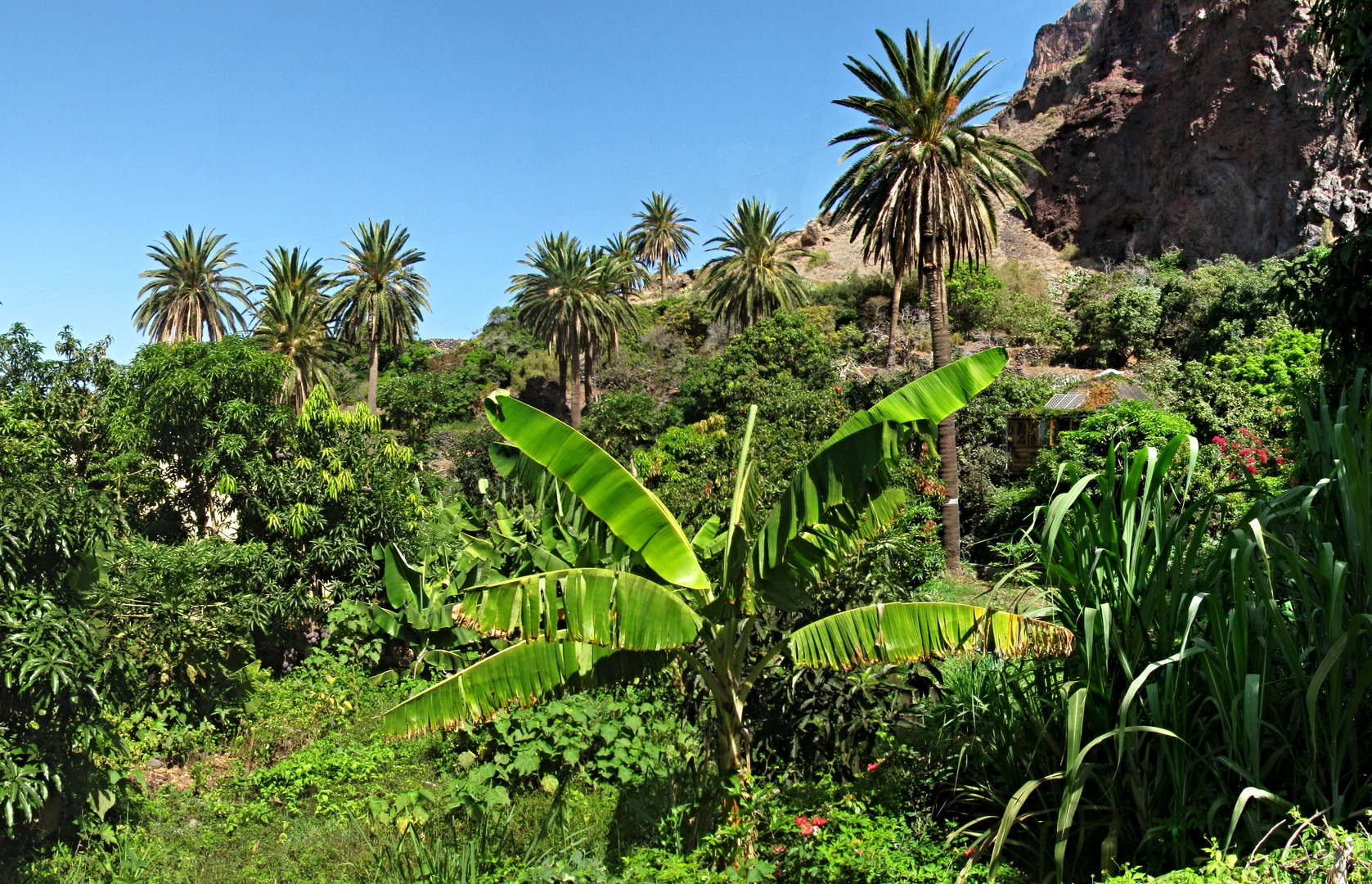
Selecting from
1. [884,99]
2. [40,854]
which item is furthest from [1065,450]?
[40,854]

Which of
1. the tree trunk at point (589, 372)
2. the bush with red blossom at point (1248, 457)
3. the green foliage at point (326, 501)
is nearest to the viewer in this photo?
the green foliage at point (326, 501)

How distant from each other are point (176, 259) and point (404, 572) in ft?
120

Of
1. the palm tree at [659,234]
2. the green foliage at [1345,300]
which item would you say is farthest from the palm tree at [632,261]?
the green foliage at [1345,300]

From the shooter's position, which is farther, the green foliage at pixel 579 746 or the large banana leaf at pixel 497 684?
the green foliage at pixel 579 746

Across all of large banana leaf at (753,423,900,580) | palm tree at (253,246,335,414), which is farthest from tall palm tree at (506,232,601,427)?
large banana leaf at (753,423,900,580)

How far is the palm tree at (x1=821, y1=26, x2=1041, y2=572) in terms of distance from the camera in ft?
Result: 68.6

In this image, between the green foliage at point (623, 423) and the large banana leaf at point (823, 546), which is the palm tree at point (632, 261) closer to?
the green foliage at point (623, 423)

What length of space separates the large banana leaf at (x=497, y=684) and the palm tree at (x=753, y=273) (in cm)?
3822

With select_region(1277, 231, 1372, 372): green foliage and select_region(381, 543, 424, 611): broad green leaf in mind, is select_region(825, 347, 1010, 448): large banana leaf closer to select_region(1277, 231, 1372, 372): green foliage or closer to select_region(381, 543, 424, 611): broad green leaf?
select_region(1277, 231, 1372, 372): green foliage

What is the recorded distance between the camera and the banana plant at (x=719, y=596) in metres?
5.07

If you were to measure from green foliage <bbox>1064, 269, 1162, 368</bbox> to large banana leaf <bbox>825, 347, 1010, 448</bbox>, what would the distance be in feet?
A: 106

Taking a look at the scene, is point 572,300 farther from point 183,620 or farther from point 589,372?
point 183,620

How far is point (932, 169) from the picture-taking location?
21281mm

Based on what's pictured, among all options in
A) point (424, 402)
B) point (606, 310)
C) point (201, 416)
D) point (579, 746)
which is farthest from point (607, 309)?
point (579, 746)
